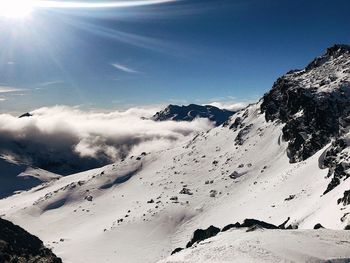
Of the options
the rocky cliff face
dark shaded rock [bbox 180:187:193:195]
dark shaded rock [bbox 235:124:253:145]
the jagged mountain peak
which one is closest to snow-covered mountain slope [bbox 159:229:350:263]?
the rocky cliff face

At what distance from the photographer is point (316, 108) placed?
12794 centimetres

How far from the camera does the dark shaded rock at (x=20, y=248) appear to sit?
8241 cm

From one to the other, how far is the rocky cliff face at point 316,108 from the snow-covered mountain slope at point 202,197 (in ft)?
3.01

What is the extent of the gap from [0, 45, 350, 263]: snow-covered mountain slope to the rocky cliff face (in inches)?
36.1

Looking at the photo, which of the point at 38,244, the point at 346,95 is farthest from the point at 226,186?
the point at 38,244

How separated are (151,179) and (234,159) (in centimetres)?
3293

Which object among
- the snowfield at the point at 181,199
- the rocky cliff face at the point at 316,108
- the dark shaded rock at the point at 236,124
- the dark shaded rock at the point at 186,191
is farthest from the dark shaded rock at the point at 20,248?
the dark shaded rock at the point at 236,124

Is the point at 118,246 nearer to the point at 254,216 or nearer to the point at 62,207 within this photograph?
the point at 254,216

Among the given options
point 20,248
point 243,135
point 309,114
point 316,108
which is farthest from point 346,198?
point 243,135

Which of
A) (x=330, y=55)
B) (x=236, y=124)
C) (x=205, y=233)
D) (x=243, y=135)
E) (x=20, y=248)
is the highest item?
(x=330, y=55)

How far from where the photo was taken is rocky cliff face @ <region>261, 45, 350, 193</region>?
118562mm

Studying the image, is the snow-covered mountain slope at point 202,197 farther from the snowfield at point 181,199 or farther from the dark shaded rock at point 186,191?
the dark shaded rock at point 186,191

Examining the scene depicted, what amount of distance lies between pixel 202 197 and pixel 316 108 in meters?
43.5

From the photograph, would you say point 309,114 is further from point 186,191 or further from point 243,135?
point 186,191
